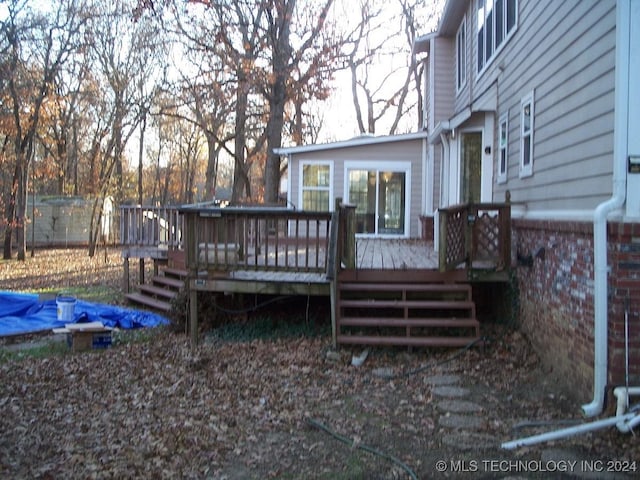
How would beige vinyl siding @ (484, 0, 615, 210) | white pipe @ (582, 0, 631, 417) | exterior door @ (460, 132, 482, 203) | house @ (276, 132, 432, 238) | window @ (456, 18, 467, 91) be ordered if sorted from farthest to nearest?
house @ (276, 132, 432, 238) < window @ (456, 18, 467, 91) < exterior door @ (460, 132, 482, 203) < beige vinyl siding @ (484, 0, 615, 210) < white pipe @ (582, 0, 631, 417)

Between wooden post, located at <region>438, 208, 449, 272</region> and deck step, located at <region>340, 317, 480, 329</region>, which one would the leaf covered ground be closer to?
deck step, located at <region>340, 317, 480, 329</region>

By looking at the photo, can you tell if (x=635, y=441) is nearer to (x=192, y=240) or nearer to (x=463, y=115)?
(x=192, y=240)

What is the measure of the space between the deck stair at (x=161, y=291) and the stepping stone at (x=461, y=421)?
7.18m

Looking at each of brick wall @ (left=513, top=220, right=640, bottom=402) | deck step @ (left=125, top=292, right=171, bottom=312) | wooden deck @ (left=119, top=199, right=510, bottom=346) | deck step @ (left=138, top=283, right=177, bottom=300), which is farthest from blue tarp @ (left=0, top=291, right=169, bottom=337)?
brick wall @ (left=513, top=220, right=640, bottom=402)

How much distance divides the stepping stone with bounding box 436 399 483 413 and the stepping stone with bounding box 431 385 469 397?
0.21 m

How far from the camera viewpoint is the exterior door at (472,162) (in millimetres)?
11500

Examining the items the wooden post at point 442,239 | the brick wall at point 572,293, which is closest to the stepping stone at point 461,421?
the brick wall at point 572,293

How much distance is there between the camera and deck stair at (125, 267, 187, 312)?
12.2 metres

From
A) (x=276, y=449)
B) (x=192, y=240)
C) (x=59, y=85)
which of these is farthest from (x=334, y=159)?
(x=59, y=85)

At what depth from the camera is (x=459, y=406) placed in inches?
235

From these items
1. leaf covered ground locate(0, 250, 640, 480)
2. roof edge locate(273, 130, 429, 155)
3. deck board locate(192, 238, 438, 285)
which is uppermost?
roof edge locate(273, 130, 429, 155)

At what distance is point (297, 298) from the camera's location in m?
10.6

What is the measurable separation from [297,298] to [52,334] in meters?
4.12

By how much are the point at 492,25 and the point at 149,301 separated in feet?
26.4
